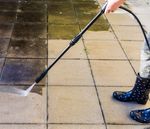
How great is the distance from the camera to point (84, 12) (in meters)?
6.36

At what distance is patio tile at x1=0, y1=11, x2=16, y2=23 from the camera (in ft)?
18.8

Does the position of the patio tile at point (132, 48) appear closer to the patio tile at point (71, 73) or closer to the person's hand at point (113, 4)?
the patio tile at point (71, 73)

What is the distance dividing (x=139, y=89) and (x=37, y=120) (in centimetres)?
106

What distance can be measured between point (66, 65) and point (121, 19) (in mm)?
2185

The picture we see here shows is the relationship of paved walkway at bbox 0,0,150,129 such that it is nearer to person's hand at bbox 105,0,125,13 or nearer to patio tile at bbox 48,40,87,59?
patio tile at bbox 48,40,87,59

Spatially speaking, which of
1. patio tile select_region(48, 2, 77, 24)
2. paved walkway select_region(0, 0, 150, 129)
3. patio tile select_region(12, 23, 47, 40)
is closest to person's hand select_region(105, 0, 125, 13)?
paved walkway select_region(0, 0, 150, 129)

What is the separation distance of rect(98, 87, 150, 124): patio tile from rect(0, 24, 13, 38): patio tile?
1989 mm

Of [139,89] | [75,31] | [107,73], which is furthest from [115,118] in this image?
[75,31]

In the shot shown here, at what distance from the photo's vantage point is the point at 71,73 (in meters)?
4.11

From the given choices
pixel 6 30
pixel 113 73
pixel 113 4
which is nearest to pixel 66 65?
pixel 113 73

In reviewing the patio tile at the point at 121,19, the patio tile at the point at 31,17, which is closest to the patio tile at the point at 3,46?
the patio tile at the point at 31,17

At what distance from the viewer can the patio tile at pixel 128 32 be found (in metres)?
5.30

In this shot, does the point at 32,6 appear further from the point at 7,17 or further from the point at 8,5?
the point at 7,17

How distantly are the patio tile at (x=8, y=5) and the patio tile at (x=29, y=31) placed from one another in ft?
2.84
